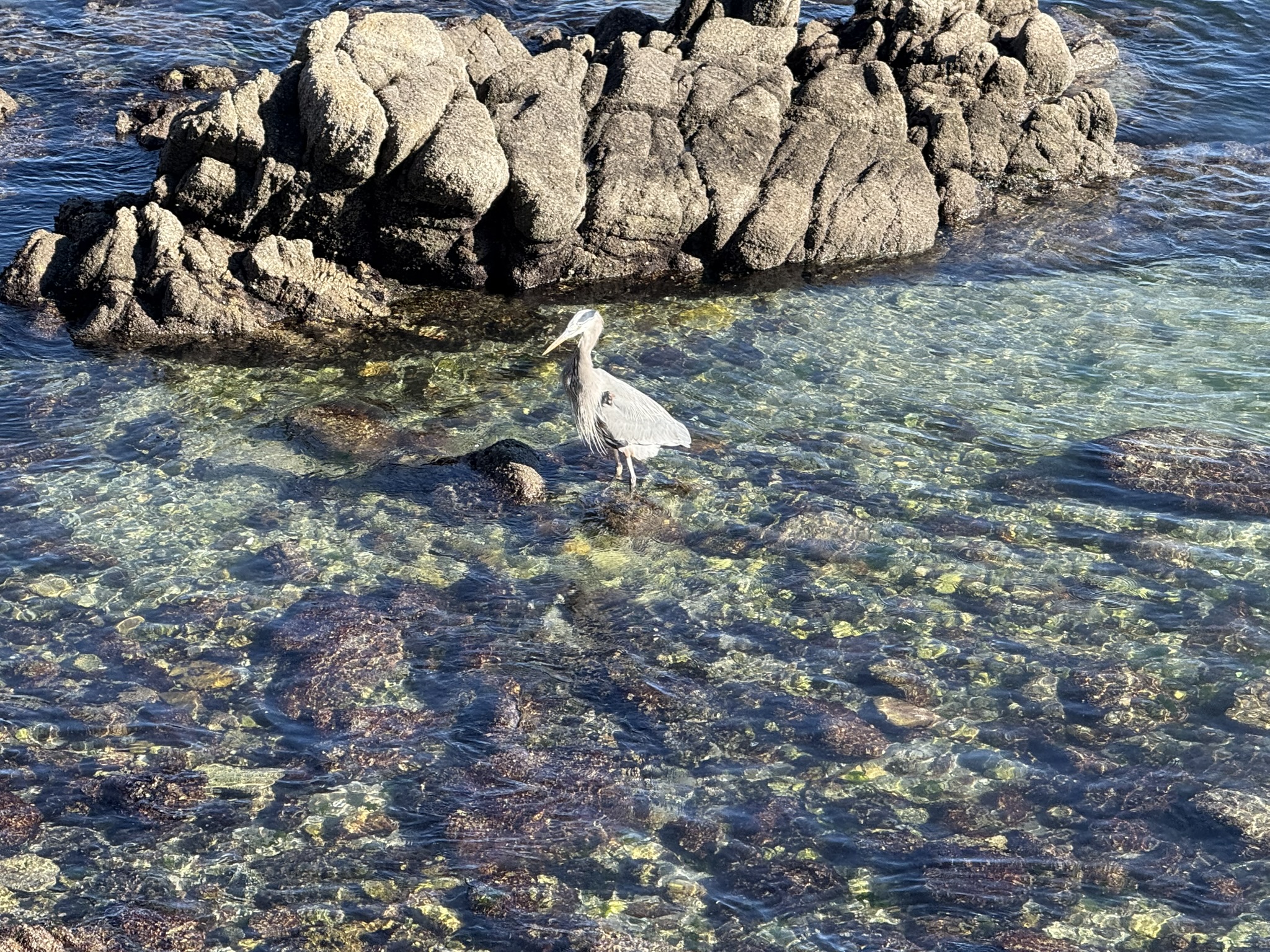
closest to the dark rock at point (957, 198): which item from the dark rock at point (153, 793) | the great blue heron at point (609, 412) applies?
the great blue heron at point (609, 412)

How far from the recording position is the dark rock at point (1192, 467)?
1132 cm

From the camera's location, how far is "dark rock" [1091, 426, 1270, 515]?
11320 mm

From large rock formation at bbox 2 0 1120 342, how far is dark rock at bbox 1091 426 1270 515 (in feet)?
15.9

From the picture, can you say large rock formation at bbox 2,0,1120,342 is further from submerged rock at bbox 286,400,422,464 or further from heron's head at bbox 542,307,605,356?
heron's head at bbox 542,307,605,356

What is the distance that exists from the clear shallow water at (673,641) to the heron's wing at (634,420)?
54 centimetres

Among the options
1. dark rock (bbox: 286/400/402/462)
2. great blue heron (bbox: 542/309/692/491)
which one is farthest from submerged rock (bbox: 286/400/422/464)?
great blue heron (bbox: 542/309/692/491)

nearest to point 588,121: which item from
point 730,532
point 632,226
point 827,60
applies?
point 632,226

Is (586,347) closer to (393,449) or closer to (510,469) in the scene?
(510,469)

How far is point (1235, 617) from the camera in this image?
32.7 ft

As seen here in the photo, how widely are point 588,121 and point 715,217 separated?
192 centimetres

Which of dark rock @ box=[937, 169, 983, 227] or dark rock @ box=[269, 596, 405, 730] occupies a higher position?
dark rock @ box=[937, 169, 983, 227]

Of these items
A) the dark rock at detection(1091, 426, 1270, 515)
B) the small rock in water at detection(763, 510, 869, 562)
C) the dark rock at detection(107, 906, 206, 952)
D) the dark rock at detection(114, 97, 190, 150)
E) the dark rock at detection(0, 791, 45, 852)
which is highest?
the dark rock at detection(114, 97, 190, 150)

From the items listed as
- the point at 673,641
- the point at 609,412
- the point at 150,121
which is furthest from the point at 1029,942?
the point at 150,121

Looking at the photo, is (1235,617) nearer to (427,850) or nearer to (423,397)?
(427,850)
